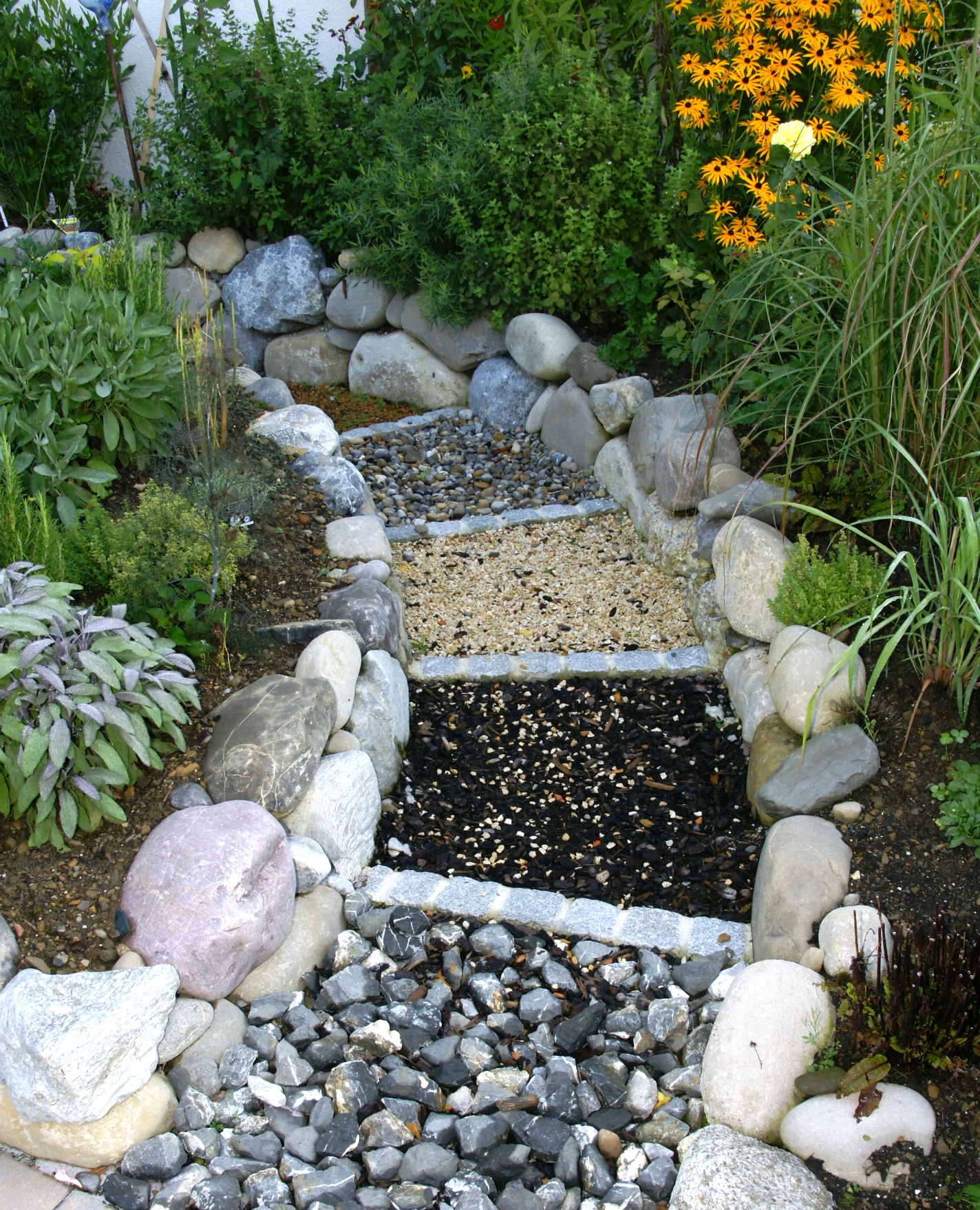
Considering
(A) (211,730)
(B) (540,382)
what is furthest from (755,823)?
(B) (540,382)

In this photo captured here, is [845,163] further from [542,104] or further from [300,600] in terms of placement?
[300,600]

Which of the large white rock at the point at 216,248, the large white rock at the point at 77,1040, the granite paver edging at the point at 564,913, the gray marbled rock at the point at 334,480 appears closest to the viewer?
the large white rock at the point at 77,1040

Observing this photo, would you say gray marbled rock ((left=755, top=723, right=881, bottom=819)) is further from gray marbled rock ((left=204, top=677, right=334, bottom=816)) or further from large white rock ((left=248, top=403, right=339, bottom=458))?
large white rock ((left=248, top=403, right=339, bottom=458))

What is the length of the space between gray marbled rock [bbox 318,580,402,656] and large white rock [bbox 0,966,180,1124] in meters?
Result: 1.42

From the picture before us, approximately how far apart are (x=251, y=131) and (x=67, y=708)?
438 centimetres

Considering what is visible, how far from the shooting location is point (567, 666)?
3660 millimetres

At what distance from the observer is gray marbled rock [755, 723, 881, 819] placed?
262cm

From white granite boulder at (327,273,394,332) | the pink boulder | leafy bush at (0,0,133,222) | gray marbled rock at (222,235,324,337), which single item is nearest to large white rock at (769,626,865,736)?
the pink boulder

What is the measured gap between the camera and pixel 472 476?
4.97 meters

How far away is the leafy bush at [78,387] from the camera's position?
324 cm

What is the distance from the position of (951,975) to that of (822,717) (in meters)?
1.02

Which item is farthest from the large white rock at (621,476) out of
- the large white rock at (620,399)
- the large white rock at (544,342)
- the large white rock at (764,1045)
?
the large white rock at (764,1045)

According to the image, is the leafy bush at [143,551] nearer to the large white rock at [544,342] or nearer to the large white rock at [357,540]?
the large white rock at [357,540]

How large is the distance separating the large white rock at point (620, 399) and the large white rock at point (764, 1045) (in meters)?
2.75
